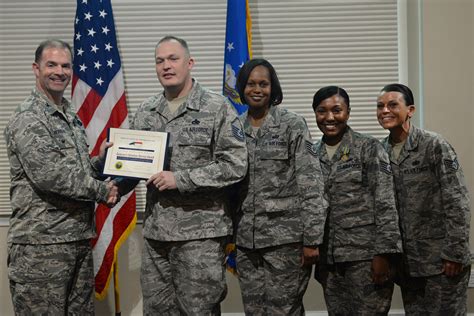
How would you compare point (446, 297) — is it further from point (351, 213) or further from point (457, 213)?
point (351, 213)

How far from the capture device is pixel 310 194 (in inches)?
108

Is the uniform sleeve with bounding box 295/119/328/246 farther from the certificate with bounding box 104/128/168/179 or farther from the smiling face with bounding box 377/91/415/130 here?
the certificate with bounding box 104/128/168/179

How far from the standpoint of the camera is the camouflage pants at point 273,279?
2.75 meters

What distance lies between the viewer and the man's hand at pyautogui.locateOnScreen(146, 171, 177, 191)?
255 centimetres

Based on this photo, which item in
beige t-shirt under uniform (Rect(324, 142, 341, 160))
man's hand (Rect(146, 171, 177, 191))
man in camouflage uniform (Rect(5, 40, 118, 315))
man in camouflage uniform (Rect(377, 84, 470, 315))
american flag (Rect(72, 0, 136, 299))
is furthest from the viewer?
american flag (Rect(72, 0, 136, 299))

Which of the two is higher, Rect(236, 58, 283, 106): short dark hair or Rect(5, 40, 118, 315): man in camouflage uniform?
Rect(236, 58, 283, 106): short dark hair

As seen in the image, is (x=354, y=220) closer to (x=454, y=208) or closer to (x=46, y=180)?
(x=454, y=208)

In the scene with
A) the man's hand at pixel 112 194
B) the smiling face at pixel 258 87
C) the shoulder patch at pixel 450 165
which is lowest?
the man's hand at pixel 112 194

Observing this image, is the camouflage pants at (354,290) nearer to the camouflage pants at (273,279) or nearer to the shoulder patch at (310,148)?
the camouflage pants at (273,279)

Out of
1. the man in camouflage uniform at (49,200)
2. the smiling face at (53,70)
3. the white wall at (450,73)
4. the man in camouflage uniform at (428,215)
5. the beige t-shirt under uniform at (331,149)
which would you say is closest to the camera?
the man in camouflage uniform at (49,200)

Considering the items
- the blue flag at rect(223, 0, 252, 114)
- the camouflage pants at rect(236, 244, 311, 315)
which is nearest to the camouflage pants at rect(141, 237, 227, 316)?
the camouflage pants at rect(236, 244, 311, 315)

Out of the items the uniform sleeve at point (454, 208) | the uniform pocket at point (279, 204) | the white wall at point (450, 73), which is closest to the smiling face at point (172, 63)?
the uniform pocket at point (279, 204)

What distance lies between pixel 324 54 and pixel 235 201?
1948 mm

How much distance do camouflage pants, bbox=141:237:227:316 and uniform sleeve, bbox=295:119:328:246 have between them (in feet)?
1.36
